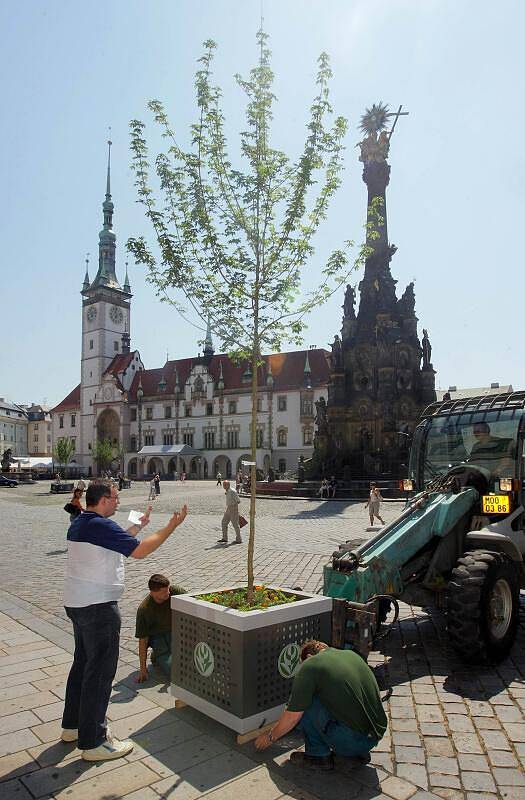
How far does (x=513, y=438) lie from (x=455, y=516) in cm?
140

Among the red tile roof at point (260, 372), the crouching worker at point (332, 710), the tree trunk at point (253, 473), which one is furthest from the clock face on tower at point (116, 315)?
the crouching worker at point (332, 710)

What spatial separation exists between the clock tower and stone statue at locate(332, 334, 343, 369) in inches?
2195

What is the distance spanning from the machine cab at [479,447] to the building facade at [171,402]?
2199 inches

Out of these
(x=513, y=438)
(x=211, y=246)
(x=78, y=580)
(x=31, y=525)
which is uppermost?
(x=211, y=246)

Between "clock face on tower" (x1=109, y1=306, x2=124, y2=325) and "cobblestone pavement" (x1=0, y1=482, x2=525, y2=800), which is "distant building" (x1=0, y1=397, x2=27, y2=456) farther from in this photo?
"cobblestone pavement" (x1=0, y1=482, x2=525, y2=800)

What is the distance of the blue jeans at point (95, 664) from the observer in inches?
153

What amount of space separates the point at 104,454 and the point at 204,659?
7572cm

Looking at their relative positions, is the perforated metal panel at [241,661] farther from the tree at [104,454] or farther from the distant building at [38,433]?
the distant building at [38,433]

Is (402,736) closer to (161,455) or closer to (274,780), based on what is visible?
(274,780)

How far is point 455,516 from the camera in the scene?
653 cm

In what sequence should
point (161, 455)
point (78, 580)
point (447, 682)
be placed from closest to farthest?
point (78, 580) < point (447, 682) < point (161, 455)

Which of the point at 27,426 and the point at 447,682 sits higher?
the point at 27,426

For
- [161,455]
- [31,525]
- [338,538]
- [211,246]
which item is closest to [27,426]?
[161,455]

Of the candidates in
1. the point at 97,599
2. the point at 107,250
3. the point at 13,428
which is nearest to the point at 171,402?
the point at 107,250
